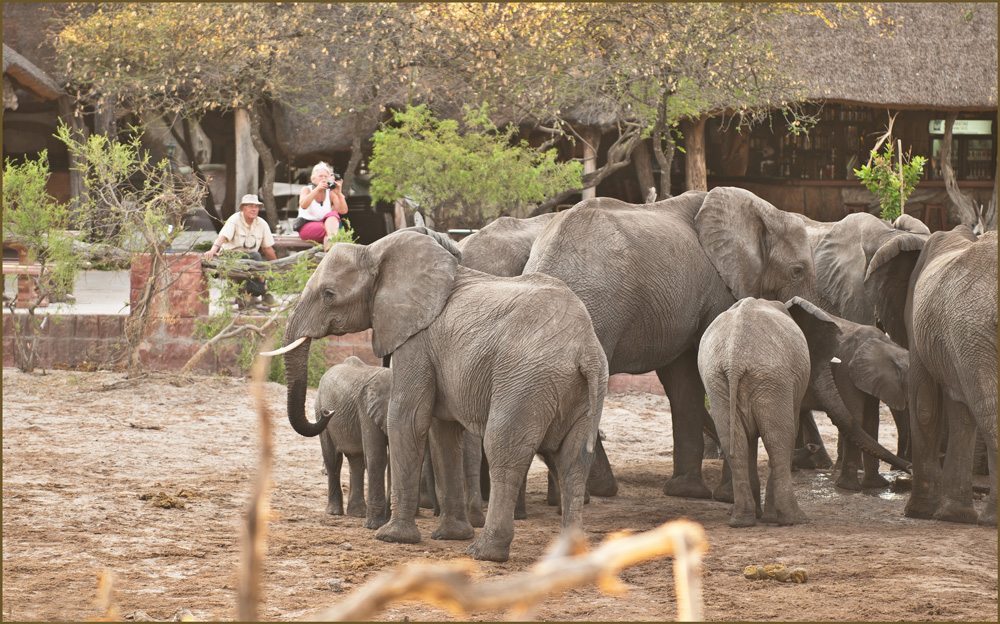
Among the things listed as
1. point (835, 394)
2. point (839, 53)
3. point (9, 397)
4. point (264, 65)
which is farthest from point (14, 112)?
point (835, 394)

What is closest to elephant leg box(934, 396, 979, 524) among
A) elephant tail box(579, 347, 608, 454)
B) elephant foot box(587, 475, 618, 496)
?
elephant foot box(587, 475, 618, 496)

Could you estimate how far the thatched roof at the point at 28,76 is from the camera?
18.7m

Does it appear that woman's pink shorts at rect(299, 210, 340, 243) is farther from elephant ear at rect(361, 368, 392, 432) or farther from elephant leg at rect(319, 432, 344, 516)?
elephant ear at rect(361, 368, 392, 432)

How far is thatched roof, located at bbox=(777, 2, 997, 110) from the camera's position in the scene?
21.3 m

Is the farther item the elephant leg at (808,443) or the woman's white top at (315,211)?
the woman's white top at (315,211)

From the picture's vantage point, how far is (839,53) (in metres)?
21.5

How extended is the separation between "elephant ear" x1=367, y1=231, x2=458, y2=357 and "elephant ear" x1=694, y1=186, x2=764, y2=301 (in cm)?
239

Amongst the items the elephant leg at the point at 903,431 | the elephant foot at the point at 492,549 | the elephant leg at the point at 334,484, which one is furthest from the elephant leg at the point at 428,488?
the elephant leg at the point at 903,431

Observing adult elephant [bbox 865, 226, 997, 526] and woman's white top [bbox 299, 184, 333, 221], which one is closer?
adult elephant [bbox 865, 226, 997, 526]

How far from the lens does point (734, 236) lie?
26.6ft

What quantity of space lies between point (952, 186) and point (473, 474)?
1817cm

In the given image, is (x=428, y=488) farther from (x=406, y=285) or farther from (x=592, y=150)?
(x=592, y=150)

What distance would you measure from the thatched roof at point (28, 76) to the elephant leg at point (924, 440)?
1609 cm

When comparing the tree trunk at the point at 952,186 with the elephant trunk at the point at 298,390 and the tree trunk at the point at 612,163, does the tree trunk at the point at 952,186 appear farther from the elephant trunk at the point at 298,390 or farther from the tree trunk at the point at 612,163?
the elephant trunk at the point at 298,390
